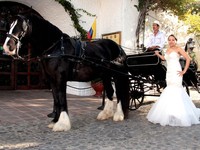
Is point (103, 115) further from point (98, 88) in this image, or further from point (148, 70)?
point (98, 88)

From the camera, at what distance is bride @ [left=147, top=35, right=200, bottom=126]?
242 inches

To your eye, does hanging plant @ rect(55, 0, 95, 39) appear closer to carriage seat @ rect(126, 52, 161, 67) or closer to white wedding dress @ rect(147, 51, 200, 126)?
carriage seat @ rect(126, 52, 161, 67)

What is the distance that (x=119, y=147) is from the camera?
14.5 feet

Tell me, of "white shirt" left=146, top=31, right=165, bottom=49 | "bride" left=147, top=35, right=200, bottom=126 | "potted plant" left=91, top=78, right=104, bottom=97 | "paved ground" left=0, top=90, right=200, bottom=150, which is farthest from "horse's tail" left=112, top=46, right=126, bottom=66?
"potted plant" left=91, top=78, right=104, bottom=97

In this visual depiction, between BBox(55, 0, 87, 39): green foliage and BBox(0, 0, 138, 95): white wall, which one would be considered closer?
BBox(55, 0, 87, 39): green foliage

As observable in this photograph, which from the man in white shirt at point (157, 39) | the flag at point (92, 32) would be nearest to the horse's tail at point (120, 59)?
the man in white shirt at point (157, 39)

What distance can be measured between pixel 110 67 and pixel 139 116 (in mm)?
1562

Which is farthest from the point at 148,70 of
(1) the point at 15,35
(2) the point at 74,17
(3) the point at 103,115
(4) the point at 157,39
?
(2) the point at 74,17

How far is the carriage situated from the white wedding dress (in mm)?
361

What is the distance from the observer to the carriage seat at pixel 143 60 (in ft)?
22.0

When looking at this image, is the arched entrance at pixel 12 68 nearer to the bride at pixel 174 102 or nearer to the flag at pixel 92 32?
the flag at pixel 92 32

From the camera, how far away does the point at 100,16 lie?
1216 cm

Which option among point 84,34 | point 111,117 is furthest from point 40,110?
point 84,34

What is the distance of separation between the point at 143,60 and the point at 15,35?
3.12 m
